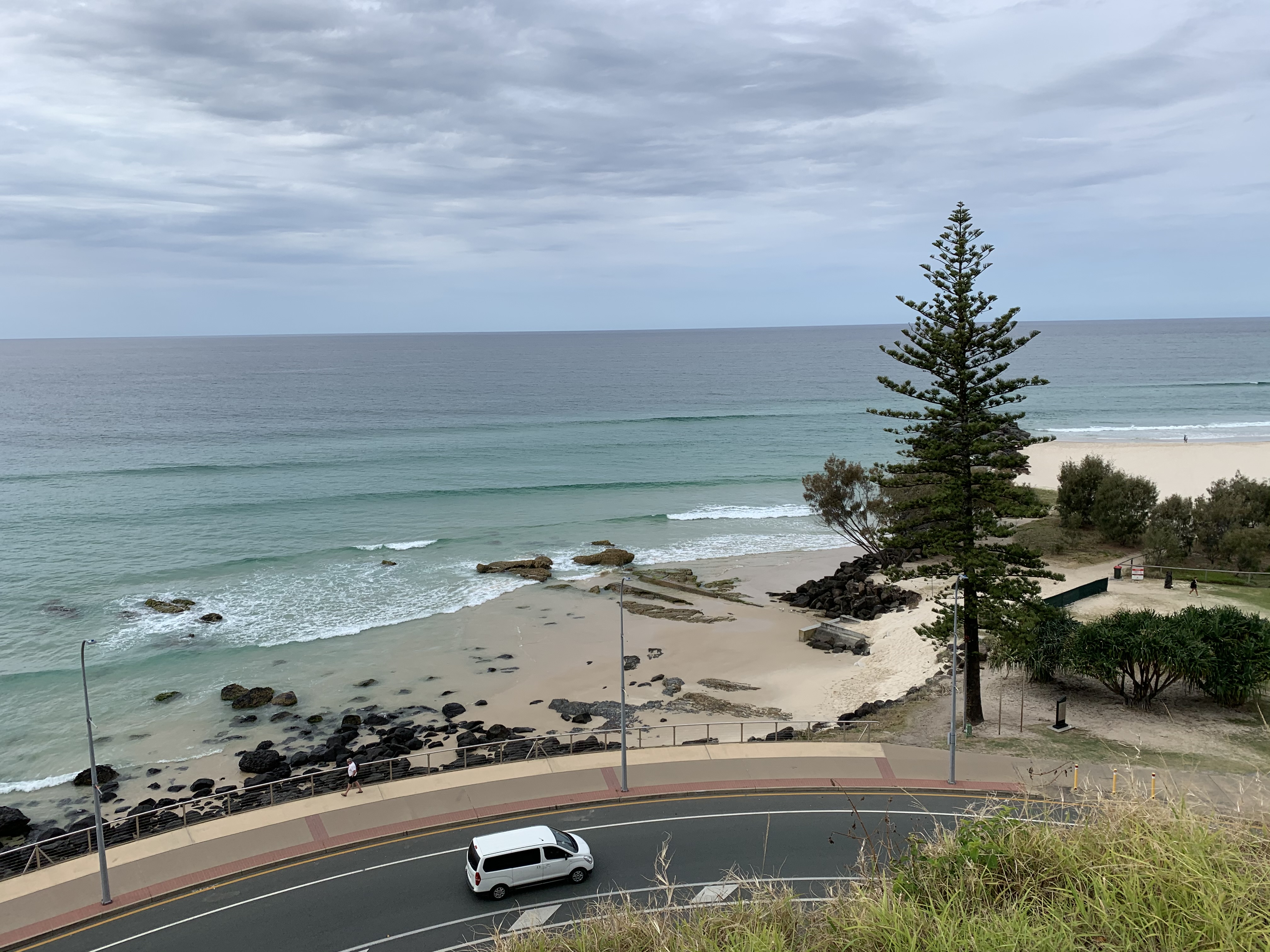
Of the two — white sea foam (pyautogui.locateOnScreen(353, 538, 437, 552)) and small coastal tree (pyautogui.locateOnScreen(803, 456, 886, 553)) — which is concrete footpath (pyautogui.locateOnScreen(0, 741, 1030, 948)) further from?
white sea foam (pyautogui.locateOnScreen(353, 538, 437, 552))

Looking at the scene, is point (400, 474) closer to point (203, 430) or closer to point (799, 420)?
point (203, 430)

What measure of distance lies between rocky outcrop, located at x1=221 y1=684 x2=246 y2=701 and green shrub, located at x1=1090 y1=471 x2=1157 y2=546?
44254 millimetres

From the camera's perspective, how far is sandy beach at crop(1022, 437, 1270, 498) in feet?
232

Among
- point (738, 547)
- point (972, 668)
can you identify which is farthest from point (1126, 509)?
point (972, 668)

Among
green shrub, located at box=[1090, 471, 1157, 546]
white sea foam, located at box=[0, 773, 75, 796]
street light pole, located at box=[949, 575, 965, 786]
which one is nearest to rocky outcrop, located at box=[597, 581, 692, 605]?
green shrub, located at box=[1090, 471, 1157, 546]

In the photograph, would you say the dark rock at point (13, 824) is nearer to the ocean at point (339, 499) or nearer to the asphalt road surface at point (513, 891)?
the ocean at point (339, 499)

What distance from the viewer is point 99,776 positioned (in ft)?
94.7

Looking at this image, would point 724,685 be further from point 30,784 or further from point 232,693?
Answer: point 30,784

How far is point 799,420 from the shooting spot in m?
117

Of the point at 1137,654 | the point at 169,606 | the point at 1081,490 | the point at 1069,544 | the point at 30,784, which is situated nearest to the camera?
the point at 1137,654

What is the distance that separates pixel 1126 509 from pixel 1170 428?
2536 inches

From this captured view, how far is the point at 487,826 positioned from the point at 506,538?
40044mm

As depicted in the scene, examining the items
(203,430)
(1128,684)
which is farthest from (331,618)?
(203,430)

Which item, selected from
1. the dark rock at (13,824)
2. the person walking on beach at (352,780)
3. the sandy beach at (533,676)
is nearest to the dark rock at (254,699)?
the sandy beach at (533,676)
